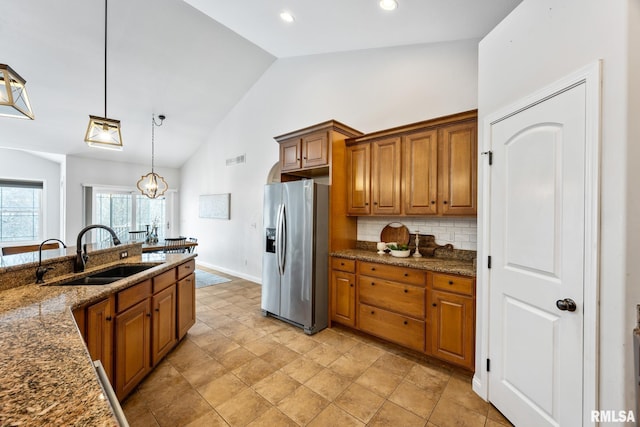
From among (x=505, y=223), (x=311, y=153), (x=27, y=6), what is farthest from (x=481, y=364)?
(x=27, y=6)

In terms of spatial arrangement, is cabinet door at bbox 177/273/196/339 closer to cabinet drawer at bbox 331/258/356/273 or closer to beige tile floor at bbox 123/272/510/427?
beige tile floor at bbox 123/272/510/427

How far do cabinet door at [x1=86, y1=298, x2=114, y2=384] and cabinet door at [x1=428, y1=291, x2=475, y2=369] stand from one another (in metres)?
2.50

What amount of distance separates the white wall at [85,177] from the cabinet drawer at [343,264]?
603 cm

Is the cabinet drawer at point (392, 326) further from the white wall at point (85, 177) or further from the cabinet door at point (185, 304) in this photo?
the white wall at point (85, 177)

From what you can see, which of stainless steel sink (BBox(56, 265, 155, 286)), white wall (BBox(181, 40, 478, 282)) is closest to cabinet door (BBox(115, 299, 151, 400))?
stainless steel sink (BBox(56, 265, 155, 286))

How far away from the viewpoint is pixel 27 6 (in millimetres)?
2988

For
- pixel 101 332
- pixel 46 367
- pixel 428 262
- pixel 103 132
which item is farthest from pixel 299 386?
pixel 103 132

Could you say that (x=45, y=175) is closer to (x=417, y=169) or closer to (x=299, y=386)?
(x=299, y=386)

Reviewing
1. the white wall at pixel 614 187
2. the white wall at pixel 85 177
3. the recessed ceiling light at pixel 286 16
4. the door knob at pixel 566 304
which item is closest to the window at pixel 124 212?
the white wall at pixel 85 177

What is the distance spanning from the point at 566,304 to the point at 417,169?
1.73 m

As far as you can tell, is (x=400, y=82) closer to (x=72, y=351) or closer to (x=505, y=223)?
(x=505, y=223)

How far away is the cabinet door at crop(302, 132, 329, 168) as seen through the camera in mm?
3270

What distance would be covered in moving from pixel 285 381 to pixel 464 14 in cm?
353

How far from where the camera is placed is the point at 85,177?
6059 mm
